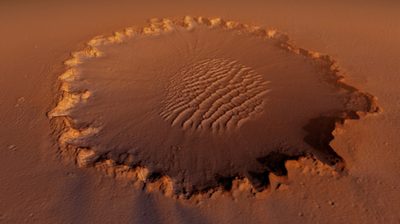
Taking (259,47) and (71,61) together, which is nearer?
(71,61)

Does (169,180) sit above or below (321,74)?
below

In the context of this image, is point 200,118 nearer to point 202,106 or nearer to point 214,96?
Result: point 202,106

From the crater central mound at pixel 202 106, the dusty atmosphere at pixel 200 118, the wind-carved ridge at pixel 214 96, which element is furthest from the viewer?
the wind-carved ridge at pixel 214 96

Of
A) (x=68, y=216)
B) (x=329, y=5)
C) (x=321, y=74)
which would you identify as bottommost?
(x=68, y=216)

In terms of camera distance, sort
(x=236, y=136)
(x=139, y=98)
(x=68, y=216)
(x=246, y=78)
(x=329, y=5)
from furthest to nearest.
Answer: (x=329, y=5)
(x=246, y=78)
(x=139, y=98)
(x=236, y=136)
(x=68, y=216)

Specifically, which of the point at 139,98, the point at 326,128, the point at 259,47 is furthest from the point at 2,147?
the point at 259,47

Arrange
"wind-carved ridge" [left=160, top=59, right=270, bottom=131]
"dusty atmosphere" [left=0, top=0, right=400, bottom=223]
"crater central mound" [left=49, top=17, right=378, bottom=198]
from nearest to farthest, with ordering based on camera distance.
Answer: "dusty atmosphere" [left=0, top=0, right=400, bottom=223] < "crater central mound" [left=49, top=17, right=378, bottom=198] < "wind-carved ridge" [left=160, top=59, right=270, bottom=131]

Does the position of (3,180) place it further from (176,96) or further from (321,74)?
(321,74)
